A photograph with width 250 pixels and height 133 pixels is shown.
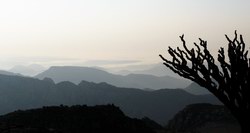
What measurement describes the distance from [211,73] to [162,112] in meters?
135

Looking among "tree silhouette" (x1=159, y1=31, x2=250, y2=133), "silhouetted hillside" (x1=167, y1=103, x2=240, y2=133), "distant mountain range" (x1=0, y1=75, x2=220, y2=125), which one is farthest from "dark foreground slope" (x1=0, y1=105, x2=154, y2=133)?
"distant mountain range" (x1=0, y1=75, x2=220, y2=125)

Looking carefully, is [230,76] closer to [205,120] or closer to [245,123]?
[245,123]

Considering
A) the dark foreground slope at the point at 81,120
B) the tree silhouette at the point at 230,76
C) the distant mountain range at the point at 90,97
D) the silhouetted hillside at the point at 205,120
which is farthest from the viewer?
the distant mountain range at the point at 90,97

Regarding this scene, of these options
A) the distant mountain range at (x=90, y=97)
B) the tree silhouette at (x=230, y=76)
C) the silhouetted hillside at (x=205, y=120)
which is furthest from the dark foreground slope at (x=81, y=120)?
the distant mountain range at (x=90, y=97)

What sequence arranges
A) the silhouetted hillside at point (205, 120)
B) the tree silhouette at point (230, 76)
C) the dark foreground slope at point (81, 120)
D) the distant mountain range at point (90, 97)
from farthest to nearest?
the distant mountain range at point (90, 97), the silhouetted hillside at point (205, 120), the dark foreground slope at point (81, 120), the tree silhouette at point (230, 76)

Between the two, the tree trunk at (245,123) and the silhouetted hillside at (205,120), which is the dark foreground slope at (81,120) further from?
the tree trunk at (245,123)

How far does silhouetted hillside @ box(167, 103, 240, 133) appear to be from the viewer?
57.3 m

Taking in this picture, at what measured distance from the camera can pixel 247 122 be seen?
8.67 metres

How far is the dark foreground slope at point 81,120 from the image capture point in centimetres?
3662

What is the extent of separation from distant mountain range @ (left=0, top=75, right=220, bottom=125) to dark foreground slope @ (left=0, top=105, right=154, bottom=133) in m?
96.9

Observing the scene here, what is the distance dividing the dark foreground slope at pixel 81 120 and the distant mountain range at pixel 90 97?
96.9 m

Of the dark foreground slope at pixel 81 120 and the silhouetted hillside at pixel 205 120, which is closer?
the dark foreground slope at pixel 81 120

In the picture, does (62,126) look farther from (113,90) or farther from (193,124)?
(113,90)

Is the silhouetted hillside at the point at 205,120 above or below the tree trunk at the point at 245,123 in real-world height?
below
